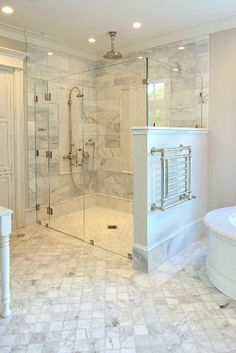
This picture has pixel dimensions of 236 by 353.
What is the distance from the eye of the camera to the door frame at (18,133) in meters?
3.68

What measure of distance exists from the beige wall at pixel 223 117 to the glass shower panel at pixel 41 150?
224 cm

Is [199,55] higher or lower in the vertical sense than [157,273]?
higher

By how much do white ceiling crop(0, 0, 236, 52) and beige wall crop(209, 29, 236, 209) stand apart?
337 millimetres

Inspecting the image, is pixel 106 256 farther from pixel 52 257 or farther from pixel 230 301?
pixel 230 301

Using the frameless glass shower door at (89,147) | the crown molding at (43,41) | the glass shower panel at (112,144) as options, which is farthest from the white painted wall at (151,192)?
the crown molding at (43,41)

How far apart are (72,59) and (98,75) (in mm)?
478

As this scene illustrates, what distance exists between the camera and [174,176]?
3.01 meters

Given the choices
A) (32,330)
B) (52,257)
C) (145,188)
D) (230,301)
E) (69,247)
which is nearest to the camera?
(32,330)

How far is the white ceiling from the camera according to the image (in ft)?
9.77

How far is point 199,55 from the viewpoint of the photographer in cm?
362

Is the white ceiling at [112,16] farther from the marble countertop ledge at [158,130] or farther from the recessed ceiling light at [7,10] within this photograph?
the marble countertop ledge at [158,130]

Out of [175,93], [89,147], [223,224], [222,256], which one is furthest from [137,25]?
[222,256]

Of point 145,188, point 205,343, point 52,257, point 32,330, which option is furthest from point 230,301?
point 52,257

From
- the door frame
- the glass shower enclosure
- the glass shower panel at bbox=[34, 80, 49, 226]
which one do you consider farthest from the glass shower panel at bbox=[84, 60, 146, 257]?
the door frame
